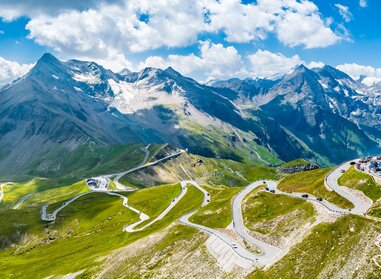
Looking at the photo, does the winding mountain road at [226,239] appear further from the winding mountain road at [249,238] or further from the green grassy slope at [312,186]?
the green grassy slope at [312,186]

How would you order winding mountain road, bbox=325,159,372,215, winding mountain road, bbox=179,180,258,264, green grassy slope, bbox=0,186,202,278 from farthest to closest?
green grassy slope, bbox=0,186,202,278
winding mountain road, bbox=325,159,372,215
winding mountain road, bbox=179,180,258,264

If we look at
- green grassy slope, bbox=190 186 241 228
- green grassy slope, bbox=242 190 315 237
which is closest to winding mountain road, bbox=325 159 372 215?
green grassy slope, bbox=242 190 315 237

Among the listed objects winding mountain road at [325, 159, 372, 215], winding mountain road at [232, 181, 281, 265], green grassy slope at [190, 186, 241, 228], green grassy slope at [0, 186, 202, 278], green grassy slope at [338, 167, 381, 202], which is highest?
green grassy slope at [338, 167, 381, 202]

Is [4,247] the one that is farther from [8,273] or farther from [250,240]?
[250,240]

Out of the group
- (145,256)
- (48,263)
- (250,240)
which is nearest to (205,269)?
(250,240)

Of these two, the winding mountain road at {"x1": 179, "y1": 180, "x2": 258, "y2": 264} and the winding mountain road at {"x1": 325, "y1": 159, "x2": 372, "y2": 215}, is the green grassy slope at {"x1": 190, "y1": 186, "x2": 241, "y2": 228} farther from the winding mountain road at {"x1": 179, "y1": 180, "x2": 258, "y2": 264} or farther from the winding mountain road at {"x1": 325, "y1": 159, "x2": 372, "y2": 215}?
the winding mountain road at {"x1": 325, "y1": 159, "x2": 372, "y2": 215}

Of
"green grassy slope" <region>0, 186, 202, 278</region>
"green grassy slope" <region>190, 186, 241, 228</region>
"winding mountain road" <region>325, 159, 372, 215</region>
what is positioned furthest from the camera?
"green grassy slope" <region>0, 186, 202, 278</region>

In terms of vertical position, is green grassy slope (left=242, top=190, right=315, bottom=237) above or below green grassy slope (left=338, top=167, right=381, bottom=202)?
below

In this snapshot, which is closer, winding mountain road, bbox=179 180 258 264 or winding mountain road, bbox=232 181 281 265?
winding mountain road, bbox=232 181 281 265
